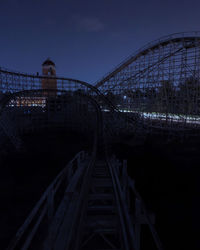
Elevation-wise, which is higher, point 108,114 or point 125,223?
point 108,114

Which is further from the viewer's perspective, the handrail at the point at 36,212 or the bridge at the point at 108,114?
the bridge at the point at 108,114

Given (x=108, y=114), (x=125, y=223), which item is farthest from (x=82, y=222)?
(x=108, y=114)

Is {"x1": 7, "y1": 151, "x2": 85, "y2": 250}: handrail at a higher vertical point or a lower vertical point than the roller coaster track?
higher

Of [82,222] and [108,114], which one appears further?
[108,114]

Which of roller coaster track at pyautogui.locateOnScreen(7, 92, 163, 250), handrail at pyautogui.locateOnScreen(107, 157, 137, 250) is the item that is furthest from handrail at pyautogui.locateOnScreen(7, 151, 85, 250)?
handrail at pyautogui.locateOnScreen(107, 157, 137, 250)

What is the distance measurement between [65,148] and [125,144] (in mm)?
3389

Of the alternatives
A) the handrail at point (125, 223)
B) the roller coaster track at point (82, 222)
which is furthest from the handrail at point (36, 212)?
the handrail at point (125, 223)

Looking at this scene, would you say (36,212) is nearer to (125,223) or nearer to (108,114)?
(125,223)

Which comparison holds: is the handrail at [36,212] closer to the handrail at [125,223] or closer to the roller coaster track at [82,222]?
the roller coaster track at [82,222]

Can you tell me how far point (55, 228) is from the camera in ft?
6.65

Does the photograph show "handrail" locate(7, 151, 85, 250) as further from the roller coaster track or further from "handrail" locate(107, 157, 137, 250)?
"handrail" locate(107, 157, 137, 250)

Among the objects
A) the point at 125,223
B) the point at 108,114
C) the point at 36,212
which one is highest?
the point at 108,114

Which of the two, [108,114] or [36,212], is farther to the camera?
[108,114]

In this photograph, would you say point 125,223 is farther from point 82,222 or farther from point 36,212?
point 36,212
